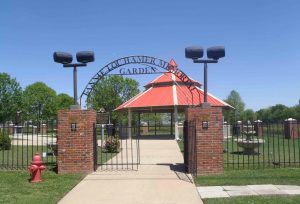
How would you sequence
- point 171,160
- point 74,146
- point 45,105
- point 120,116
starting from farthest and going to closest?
point 45,105 → point 120,116 → point 171,160 → point 74,146

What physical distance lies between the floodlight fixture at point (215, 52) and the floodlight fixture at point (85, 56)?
352 centimetres

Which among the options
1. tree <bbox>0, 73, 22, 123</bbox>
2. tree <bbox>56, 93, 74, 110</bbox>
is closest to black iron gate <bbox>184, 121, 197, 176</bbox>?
tree <bbox>0, 73, 22, 123</bbox>

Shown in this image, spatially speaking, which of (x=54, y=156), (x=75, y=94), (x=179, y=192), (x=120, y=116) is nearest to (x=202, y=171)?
(x=179, y=192)

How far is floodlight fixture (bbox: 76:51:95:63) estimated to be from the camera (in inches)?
513

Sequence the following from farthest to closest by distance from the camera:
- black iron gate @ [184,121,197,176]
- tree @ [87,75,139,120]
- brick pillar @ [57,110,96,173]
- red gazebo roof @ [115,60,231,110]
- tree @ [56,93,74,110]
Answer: tree @ [56,93,74,110] → tree @ [87,75,139,120] → red gazebo roof @ [115,60,231,110] → brick pillar @ [57,110,96,173] → black iron gate @ [184,121,197,176]

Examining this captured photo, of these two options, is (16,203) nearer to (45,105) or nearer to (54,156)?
(54,156)

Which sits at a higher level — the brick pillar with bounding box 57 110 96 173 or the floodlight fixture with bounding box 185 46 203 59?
the floodlight fixture with bounding box 185 46 203 59

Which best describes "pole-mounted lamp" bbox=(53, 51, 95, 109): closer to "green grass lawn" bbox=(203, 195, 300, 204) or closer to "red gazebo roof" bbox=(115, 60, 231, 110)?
"green grass lawn" bbox=(203, 195, 300, 204)

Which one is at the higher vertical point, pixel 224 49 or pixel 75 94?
pixel 224 49

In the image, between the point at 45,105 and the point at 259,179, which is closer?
the point at 259,179

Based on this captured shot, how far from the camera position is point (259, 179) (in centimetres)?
1092

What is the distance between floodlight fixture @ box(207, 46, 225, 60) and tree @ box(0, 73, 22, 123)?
53846 mm

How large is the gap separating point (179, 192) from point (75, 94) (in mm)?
5090

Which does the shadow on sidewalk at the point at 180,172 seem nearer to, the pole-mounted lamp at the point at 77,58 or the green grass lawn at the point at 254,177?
the green grass lawn at the point at 254,177
